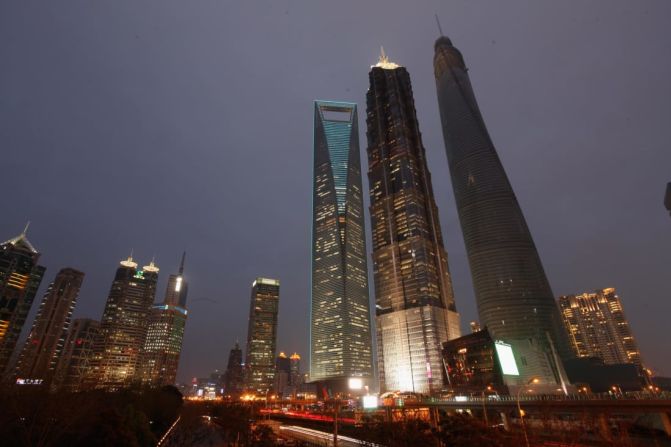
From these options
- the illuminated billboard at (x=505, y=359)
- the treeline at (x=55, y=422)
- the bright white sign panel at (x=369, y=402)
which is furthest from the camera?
the illuminated billboard at (x=505, y=359)

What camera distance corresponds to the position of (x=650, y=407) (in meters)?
59.9

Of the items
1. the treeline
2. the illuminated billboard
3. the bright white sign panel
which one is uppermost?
the illuminated billboard

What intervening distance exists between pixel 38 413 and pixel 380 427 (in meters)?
49.2

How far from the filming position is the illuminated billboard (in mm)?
154900

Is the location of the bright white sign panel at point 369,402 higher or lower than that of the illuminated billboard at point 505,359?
lower

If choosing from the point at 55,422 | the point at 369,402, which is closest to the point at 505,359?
the point at 369,402

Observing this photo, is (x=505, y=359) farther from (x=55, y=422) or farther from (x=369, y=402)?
(x=55, y=422)

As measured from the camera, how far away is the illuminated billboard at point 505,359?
154900 mm

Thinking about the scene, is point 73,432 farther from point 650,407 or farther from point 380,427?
point 650,407

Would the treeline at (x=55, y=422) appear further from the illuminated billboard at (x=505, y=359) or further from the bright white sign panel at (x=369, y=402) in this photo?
the illuminated billboard at (x=505, y=359)

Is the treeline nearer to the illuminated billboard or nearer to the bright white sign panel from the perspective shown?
the bright white sign panel

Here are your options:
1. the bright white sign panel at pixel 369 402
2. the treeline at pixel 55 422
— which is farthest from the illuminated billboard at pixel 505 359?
the treeline at pixel 55 422

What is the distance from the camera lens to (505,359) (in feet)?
525

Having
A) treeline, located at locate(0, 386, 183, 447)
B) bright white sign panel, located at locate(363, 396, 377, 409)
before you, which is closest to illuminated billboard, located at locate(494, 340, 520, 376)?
bright white sign panel, located at locate(363, 396, 377, 409)
